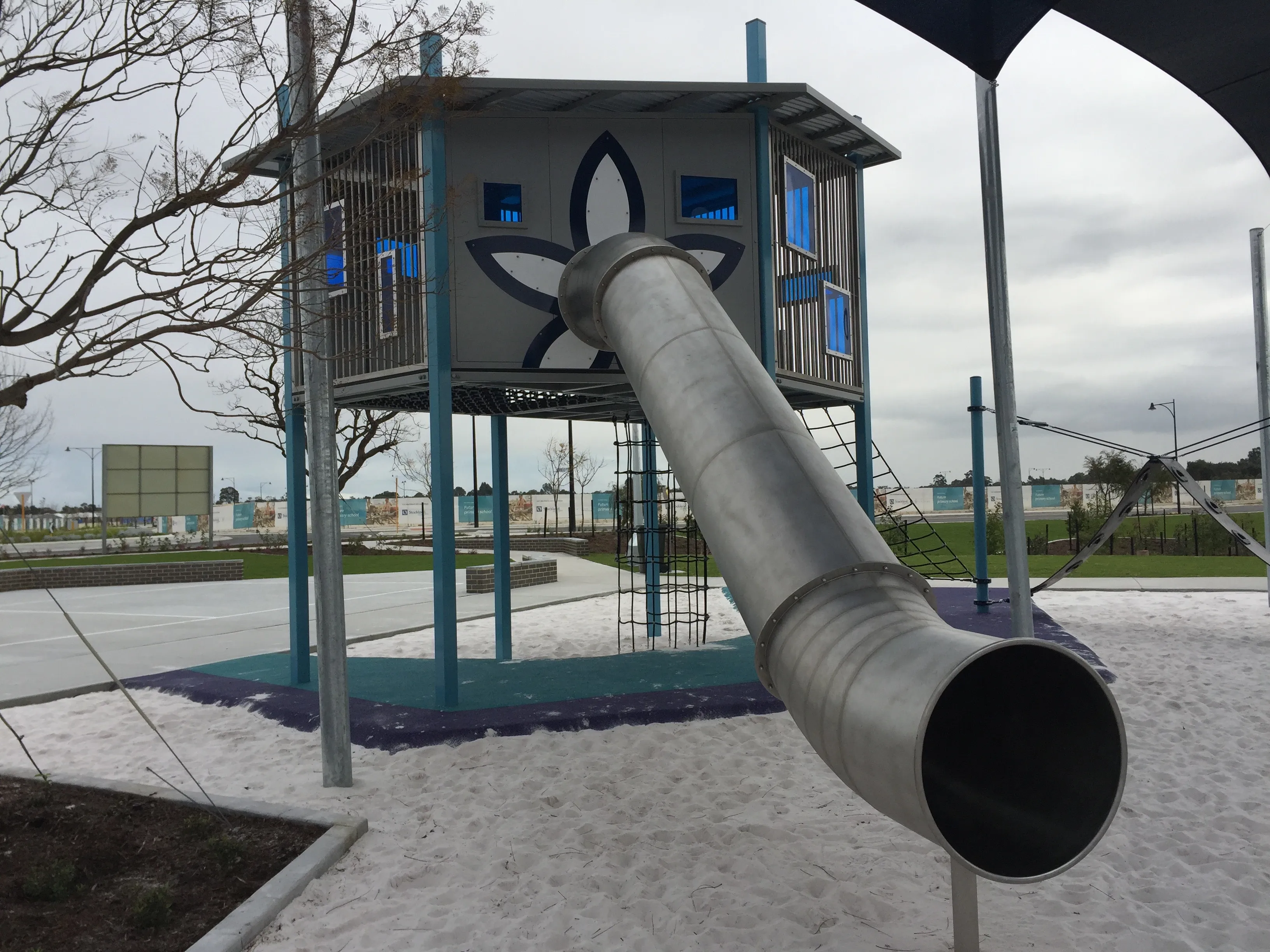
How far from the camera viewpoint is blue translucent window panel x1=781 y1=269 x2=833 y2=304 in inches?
421

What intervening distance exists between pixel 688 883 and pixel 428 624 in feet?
34.6

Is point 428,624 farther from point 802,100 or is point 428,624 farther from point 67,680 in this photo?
point 802,100

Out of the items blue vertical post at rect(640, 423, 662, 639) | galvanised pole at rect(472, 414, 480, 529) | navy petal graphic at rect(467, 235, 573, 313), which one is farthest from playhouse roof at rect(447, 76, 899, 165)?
galvanised pole at rect(472, 414, 480, 529)

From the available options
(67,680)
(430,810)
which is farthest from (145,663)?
(430,810)

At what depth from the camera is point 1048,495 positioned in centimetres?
5666

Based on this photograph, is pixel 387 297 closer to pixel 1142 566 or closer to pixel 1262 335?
pixel 1262 335

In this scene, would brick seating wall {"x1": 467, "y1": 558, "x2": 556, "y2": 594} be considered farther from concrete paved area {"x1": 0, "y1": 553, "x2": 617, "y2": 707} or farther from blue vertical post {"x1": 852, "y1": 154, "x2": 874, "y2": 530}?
blue vertical post {"x1": 852, "y1": 154, "x2": 874, "y2": 530}

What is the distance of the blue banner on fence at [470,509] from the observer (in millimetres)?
54906

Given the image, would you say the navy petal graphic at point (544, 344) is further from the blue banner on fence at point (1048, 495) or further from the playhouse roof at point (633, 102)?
the blue banner on fence at point (1048, 495)

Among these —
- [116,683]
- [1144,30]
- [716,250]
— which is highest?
[1144,30]

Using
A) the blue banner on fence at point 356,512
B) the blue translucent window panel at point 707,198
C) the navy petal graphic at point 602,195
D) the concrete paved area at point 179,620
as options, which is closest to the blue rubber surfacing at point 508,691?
the concrete paved area at point 179,620

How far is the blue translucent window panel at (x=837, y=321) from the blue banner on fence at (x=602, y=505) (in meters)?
40.0

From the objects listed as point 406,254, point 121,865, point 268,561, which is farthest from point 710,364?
point 268,561

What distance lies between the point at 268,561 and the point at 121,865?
29616mm
